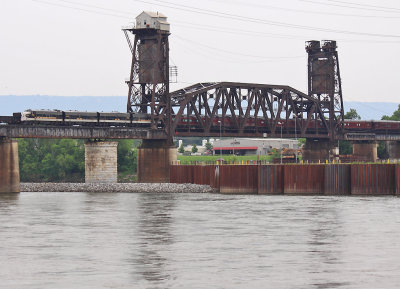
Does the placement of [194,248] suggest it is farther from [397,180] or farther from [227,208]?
[397,180]

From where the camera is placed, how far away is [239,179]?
9612cm

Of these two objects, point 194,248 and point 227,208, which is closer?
point 194,248

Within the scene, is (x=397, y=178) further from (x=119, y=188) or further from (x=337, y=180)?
(x=119, y=188)

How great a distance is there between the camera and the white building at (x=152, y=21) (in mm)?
136250

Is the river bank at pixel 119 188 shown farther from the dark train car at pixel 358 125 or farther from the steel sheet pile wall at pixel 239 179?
the dark train car at pixel 358 125

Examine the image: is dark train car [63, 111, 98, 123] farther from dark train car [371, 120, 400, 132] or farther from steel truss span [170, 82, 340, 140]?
dark train car [371, 120, 400, 132]

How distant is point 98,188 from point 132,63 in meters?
33.4

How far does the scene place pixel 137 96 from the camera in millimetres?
141000

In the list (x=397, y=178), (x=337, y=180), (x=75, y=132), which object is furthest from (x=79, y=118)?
(x=397, y=178)

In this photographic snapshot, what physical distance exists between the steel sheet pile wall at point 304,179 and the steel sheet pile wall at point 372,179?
194 inches

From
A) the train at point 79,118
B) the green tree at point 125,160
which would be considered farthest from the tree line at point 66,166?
the train at point 79,118

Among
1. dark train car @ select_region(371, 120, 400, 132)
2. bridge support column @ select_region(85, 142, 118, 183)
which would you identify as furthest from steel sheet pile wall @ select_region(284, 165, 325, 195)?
dark train car @ select_region(371, 120, 400, 132)

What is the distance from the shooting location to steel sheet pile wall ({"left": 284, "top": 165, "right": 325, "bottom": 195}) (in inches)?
3366

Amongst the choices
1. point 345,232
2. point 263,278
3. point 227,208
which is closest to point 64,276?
point 263,278
